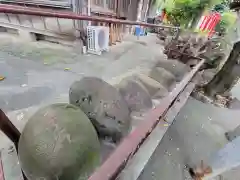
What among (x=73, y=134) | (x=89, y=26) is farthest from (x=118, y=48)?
(x=73, y=134)

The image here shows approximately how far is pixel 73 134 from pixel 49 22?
15.0 feet

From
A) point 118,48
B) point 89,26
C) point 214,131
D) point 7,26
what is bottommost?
point 214,131

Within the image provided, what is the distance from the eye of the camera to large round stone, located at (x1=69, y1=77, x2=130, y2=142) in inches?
54.0

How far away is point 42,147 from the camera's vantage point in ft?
3.50

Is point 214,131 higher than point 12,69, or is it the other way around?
point 12,69

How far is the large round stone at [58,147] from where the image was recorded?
3.49 feet

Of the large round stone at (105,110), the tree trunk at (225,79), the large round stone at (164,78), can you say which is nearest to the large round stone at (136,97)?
the large round stone at (105,110)

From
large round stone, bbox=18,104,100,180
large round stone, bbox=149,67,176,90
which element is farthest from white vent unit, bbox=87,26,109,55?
large round stone, bbox=18,104,100,180

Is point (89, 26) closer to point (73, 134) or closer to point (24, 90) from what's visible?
point (24, 90)

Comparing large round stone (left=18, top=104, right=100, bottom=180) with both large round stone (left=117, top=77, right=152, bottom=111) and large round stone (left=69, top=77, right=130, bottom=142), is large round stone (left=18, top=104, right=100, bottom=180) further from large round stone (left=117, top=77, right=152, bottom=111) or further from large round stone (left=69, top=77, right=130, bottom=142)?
large round stone (left=117, top=77, right=152, bottom=111)

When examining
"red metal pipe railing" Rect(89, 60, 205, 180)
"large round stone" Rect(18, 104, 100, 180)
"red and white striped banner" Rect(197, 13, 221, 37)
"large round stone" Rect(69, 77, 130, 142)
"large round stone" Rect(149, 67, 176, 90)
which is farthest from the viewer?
"red and white striped banner" Rect(197, 13, 221, 37)

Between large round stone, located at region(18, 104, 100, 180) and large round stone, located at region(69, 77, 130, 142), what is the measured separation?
0.17m

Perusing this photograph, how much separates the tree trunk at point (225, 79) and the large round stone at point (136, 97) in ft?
8.47

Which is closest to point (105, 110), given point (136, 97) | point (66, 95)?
point (136, 97)
